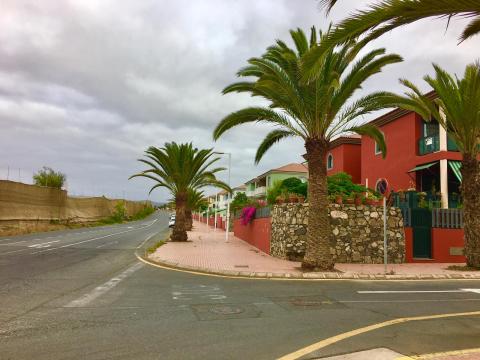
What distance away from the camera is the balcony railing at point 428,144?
2380 cm

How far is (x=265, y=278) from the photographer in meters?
13.3

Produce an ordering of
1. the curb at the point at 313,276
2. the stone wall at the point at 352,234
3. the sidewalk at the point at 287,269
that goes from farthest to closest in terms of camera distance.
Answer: the stone wall at the point at 352,234, the sidewalk at the point at 287,269, the curb at the point at 313,276

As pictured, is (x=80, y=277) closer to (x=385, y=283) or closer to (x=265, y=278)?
(x=265, y=278)

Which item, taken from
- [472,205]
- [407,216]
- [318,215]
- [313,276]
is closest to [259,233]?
[407,216]

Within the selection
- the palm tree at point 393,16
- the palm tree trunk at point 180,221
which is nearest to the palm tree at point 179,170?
the palm tree trunk at point 180,221

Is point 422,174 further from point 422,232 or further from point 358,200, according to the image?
point 358,200

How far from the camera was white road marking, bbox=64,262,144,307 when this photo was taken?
8672 millimetres

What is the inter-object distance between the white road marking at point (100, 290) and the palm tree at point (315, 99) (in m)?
5.86

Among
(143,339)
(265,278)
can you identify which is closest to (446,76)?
(265,278)

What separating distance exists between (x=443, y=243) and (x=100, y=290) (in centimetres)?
1480

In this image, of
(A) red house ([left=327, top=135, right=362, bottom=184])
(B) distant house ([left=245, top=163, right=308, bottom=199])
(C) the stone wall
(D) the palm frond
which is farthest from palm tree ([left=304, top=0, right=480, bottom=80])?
(B) distant house ([left=245, top=163, right=308, bottom=199])

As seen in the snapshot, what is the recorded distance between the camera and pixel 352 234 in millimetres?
17922

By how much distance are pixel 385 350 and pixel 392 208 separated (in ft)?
44.9

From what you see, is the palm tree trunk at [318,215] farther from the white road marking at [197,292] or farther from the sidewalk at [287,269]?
the white road marking at [197,292]
